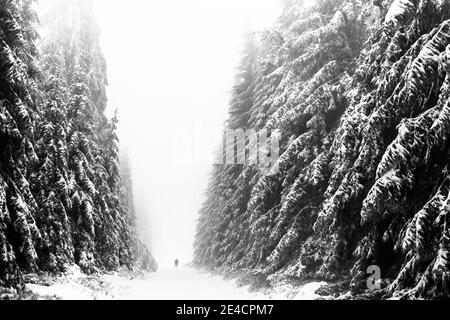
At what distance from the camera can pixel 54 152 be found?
46.4 feet

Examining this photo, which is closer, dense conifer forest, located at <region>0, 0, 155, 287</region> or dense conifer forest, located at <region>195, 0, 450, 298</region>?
dense conifer forest, located at <region>195, 0, 450, 298</region>

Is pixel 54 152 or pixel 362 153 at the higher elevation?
pixel 362 153

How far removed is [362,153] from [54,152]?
33.1 feet

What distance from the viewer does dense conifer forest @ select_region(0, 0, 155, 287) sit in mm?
10148

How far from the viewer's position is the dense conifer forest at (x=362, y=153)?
857cm

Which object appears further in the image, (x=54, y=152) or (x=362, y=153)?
(x=54, y=152)

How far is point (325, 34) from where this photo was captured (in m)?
15.8

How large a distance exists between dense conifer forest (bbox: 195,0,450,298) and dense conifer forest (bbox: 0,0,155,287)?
6.79 meters

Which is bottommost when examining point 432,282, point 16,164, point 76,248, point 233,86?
point 76,248

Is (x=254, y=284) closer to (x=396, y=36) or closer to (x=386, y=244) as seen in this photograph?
(x=386, y=244)

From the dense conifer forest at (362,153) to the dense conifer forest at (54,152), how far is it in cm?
679

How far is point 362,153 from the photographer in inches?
413

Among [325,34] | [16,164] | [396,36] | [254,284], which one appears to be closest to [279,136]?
[325,34]
